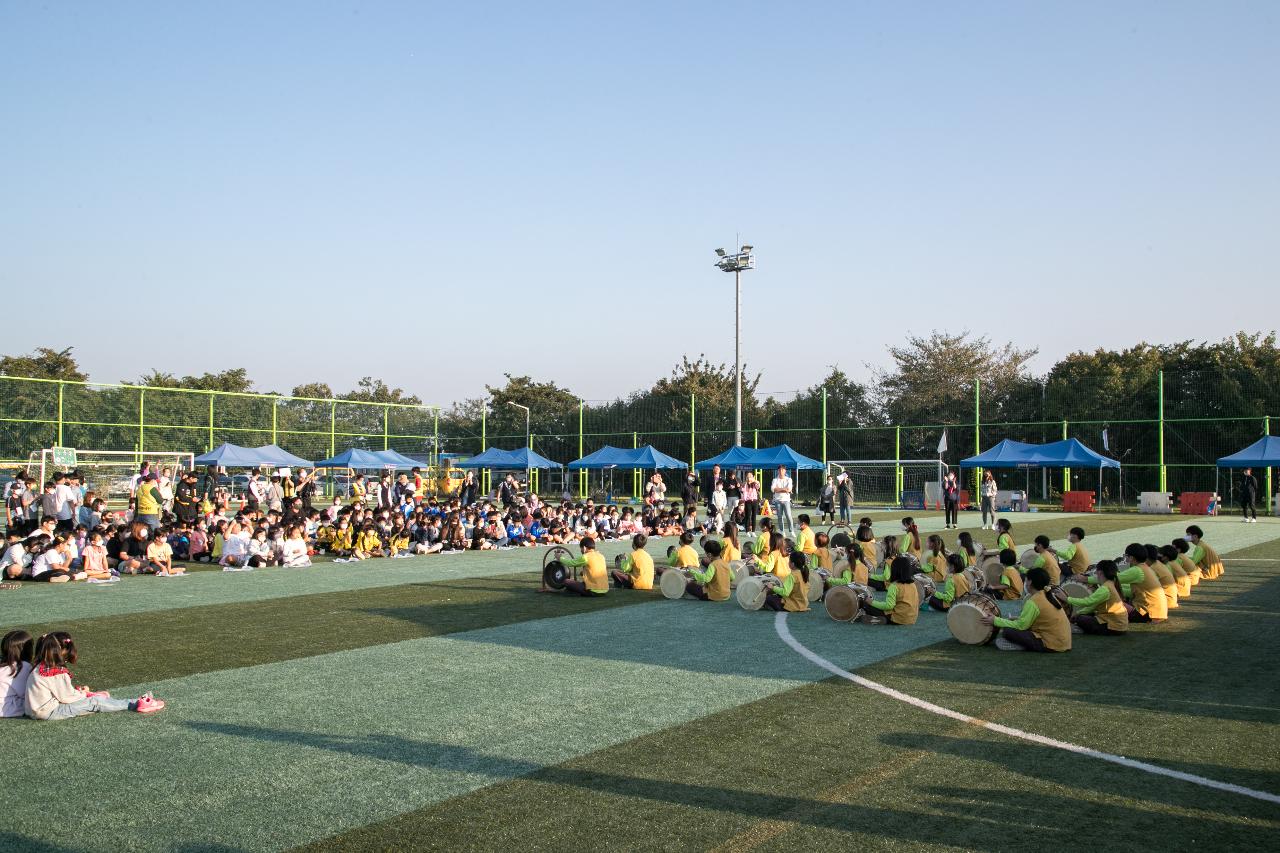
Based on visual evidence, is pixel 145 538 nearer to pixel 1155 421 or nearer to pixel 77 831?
pixel 77 831

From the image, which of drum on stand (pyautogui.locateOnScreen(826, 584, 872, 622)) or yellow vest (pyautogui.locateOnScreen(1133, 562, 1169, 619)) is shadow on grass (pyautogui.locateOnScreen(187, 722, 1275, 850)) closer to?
drum on stand (pyautogui.locateOnScreen(826, 584, 872, 622))

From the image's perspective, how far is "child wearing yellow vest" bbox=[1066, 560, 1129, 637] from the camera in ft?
36.6

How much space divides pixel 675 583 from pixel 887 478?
31.3 metres

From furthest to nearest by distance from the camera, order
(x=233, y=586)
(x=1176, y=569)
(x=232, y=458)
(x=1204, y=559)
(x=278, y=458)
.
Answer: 1. (x=278, y=458)
2. (x=232, y=458)
3. (x=1204, y=559)
4. (x=233, y=586)
5. (x=1176, y=569)

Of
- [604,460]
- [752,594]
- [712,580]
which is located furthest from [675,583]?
[604,460]

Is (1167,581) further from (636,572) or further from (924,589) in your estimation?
(636,572)

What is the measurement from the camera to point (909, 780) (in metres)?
6.12

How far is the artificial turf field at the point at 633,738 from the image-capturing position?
533cm

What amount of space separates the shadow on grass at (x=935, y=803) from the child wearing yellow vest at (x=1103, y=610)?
497 centimetres

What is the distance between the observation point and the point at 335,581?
54.6ft

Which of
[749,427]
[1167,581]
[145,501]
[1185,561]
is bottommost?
[1167,581]

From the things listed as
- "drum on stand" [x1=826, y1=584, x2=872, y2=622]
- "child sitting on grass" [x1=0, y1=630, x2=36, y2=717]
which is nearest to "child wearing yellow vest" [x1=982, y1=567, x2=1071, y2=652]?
"drum on stand" [x1=826, y1=584, x2=872, y2=622]

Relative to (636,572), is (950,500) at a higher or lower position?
higher

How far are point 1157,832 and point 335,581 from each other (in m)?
13.9
